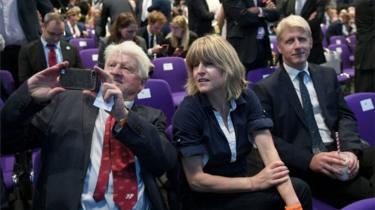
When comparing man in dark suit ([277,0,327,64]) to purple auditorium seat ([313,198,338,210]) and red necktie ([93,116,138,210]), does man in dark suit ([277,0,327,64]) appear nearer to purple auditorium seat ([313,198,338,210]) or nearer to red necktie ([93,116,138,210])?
purple auditorium seat ([313,198,338,210])

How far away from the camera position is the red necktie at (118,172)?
1.96 m

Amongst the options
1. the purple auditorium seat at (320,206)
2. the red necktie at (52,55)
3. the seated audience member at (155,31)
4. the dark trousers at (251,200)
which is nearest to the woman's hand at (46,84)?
the dark trousers at (251,200)

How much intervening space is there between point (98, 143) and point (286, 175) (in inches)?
31.2

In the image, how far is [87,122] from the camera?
6.56ft

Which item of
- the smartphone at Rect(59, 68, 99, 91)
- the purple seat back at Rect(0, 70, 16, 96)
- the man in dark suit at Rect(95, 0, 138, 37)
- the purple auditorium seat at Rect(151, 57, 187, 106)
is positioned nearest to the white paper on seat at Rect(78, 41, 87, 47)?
the man in dark suit at Rect(95, 0, 138, 37)

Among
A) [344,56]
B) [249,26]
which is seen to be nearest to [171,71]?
[249,26]

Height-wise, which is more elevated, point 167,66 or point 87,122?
point 87,122

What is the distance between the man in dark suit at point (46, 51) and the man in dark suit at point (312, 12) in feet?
6.86

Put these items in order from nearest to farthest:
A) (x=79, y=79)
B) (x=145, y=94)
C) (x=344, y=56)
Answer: (x=79, y=79), (x=145, y=94), (x=344, y=56)

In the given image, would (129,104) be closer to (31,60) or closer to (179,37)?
(31,60)

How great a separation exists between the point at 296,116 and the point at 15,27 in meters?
2.91

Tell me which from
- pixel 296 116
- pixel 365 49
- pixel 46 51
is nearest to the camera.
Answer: pixel 296 116

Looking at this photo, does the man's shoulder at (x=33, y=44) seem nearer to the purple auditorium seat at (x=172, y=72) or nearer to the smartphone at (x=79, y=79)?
the purple auditorium seat at (x=172, y=72)

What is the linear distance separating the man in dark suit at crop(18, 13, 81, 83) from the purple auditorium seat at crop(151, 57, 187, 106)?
2.54ft
